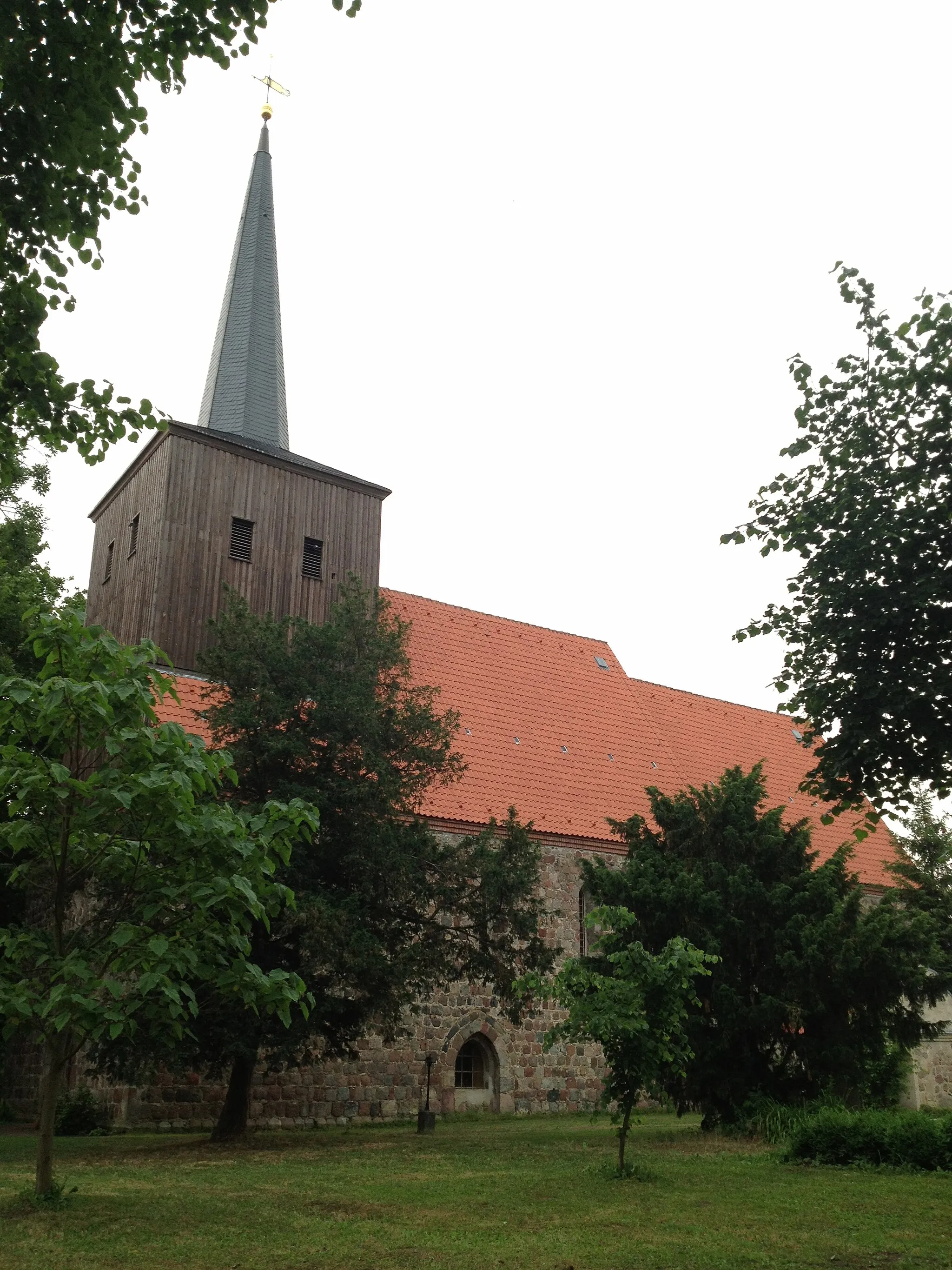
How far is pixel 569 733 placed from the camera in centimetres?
2433

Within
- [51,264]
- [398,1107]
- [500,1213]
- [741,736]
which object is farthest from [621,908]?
[741,736]

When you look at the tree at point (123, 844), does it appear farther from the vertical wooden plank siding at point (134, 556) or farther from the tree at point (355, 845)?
the vertical wooden plank siding at point (134, 556)

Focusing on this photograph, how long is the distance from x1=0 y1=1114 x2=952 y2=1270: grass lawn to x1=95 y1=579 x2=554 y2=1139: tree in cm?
157

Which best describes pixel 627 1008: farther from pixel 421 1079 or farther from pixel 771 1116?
pixel 421 1079

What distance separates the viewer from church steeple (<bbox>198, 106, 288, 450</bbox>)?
74.5 ft

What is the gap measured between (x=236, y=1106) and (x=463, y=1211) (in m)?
6.77

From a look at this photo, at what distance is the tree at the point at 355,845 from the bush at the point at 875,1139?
4202mm

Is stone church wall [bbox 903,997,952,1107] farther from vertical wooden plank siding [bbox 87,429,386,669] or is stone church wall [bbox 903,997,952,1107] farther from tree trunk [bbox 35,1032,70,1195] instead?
tree trunk [bbox 35,1032,70,1195]

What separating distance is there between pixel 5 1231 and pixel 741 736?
23.1 metres

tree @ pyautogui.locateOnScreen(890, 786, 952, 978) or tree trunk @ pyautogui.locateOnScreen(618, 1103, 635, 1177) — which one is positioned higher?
tree @ pyautogui.locateOnScreen(890, 786, 952, 978)

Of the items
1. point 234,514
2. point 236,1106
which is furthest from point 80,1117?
point 234,514

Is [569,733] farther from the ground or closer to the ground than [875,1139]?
farther from the ground

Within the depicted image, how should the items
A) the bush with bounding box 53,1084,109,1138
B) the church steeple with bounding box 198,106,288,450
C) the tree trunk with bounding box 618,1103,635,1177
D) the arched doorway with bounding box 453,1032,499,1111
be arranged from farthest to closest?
the church steeple with bounding box 198,106,288,450
the arched doorway with bounding box 453,1032,499,1111
the bush with bounding box 53,1084,109,1138
the tree trunk with bounding box 618,1103,635,1177

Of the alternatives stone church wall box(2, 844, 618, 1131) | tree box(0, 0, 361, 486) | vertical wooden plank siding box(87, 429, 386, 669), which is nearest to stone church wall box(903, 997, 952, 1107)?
stone church wall box(2, 844, 618, 1131)
